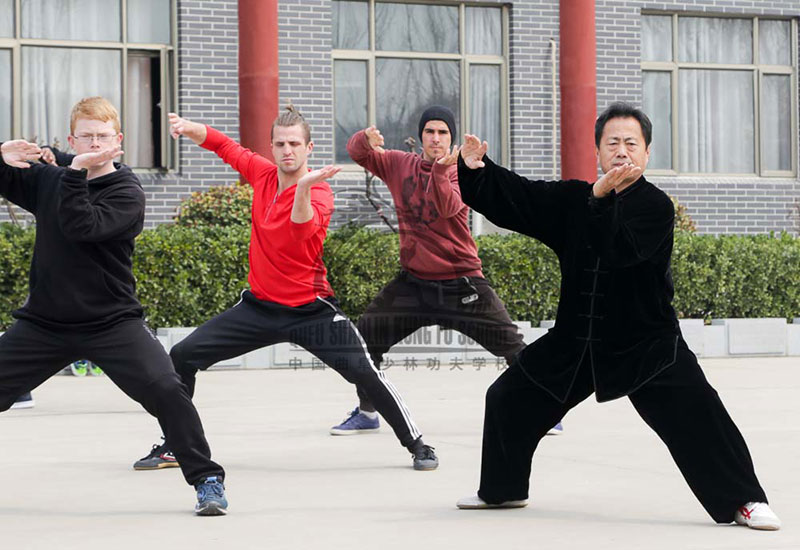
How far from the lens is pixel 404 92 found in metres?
18.5

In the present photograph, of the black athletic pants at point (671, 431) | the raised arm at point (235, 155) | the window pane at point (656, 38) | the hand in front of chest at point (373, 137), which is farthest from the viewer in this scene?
the window pane at point (656, 38)

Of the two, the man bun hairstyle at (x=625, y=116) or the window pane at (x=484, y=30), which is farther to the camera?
the window pane at (x=484, y=30)

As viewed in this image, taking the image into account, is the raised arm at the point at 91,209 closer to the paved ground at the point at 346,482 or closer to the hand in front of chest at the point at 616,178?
the paved ground at the point at 346,482

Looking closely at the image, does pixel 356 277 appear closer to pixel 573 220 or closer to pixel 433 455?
pixel 433 455

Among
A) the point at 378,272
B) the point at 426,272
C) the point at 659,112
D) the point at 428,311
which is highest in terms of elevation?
the point at 659,112

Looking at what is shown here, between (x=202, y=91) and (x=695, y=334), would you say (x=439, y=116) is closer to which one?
(x=695, y=334)

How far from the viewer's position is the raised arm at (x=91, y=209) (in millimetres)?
6359

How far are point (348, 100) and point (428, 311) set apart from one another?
9.29 metres

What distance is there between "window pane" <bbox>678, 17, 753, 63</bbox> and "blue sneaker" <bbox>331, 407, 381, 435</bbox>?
466 inches

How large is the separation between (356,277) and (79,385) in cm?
296

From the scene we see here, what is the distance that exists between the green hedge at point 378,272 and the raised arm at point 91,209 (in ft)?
22.6

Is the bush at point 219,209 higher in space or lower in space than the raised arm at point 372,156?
lower

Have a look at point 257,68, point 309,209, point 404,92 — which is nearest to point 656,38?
point 404,92

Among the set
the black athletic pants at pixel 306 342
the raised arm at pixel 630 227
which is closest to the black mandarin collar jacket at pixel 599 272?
the raised arm at pixel 630 227
